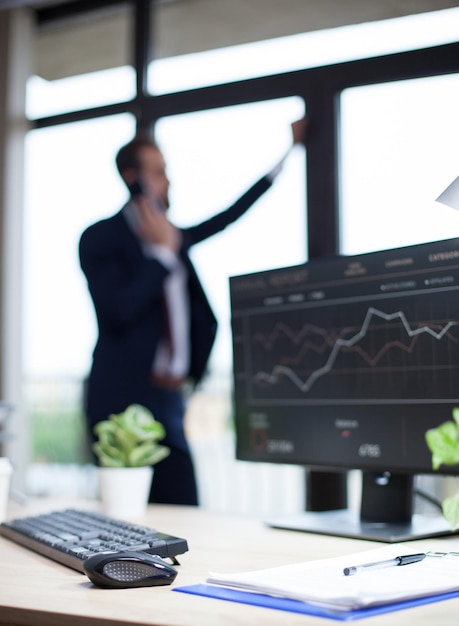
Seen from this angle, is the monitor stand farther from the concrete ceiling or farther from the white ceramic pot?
the concrete ceiling

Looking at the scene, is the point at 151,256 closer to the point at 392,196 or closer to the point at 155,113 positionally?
the point at 155,113

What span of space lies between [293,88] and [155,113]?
1.70 feet

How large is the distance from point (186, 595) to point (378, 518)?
66 cm

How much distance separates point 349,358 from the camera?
1.65m

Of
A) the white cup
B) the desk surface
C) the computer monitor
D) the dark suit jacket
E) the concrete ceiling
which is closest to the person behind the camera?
the desk surface

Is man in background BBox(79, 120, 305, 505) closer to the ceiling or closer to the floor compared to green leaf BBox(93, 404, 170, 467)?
closer to the ceiling

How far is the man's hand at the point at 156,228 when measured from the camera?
2.87 meters

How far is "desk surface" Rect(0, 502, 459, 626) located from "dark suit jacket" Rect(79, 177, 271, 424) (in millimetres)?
1137

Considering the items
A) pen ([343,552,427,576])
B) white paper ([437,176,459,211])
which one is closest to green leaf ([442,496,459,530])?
pen ([343,552,427,576])

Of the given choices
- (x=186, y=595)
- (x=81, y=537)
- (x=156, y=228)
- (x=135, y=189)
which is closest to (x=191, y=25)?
(x=135, y=189)

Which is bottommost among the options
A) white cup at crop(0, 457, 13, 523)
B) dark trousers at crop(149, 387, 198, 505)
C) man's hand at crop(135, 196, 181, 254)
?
dark trousers at crop(149, 387, 198, 505)

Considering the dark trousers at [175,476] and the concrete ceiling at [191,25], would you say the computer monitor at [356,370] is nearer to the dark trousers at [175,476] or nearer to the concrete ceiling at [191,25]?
the dark trousers at [175,476]

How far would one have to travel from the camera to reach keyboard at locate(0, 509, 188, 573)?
126 centimetres

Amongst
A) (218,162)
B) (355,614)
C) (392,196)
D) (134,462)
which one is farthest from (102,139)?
(355,614)
